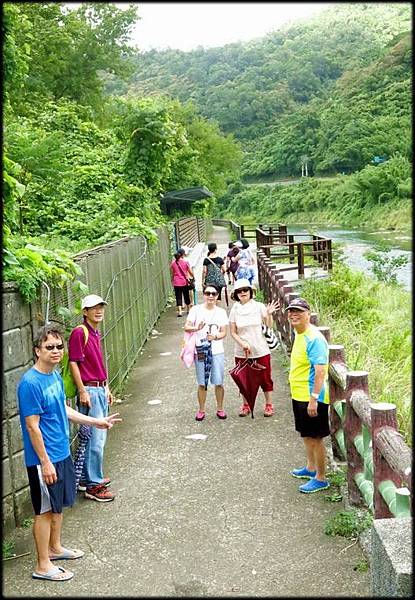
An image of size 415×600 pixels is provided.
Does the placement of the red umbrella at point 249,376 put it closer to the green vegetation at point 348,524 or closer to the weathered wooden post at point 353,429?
the weathered wooden post at point 353,429

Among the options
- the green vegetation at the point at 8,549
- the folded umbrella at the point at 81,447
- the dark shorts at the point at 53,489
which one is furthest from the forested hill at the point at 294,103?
the green vegetation at the point at 8,549

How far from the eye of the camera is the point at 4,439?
4809 mm

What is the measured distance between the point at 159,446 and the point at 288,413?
5.37 ft

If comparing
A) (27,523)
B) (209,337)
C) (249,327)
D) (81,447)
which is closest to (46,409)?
(27,523)

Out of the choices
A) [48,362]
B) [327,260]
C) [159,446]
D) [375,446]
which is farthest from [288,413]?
[327,260]

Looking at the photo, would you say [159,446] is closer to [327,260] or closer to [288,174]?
[327,260]

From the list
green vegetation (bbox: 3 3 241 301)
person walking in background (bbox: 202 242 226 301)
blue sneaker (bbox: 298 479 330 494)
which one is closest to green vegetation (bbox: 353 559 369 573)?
blue sneaker (bbox: 298 479 330 494)

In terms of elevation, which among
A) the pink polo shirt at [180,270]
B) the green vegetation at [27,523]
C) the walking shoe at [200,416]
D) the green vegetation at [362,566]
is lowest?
the walking shoe at [200,416]

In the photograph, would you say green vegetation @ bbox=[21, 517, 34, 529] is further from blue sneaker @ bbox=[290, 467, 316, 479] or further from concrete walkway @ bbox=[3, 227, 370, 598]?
blue sneaker @ bbox=[290, 467, 316, 479]

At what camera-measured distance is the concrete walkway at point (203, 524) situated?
4191 mm

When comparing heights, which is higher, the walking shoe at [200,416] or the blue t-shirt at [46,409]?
the blue t-shirt at [46,409]

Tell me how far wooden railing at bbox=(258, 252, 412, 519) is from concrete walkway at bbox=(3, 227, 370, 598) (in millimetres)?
396

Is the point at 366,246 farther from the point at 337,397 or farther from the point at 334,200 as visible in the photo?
the point at 334,200

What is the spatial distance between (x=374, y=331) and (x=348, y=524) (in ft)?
22.8
